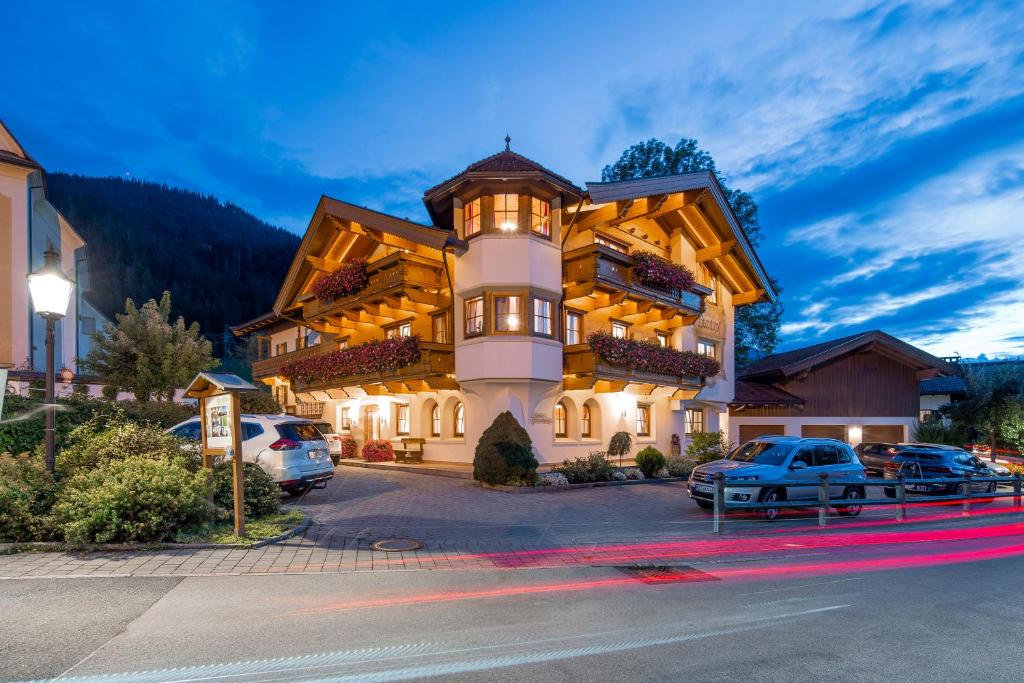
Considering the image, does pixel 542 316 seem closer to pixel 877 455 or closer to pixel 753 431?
pixel 877 455

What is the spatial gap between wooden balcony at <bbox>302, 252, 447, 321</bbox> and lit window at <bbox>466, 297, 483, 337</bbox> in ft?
6.64

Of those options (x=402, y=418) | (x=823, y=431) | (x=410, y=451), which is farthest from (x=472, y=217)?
(x=823, y=431)

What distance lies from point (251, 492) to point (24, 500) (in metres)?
3.21

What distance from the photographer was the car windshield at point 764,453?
46.5ft

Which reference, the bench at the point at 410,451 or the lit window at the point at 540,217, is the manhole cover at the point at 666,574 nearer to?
the lit window at the point at 540,217

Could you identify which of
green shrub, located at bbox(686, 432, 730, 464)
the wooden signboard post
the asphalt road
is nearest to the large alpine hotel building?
green shrub, located at bbox(686, 432, 730, 464)

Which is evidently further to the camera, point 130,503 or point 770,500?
point 770,500

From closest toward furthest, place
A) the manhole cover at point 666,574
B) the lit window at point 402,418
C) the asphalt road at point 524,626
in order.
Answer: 1. the asphalt road at point 524,626
2. the manhole cover at point 666,574
3. the lit window at point 402,418

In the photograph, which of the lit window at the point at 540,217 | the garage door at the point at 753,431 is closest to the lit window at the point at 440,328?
the lit window at the point at 540,217

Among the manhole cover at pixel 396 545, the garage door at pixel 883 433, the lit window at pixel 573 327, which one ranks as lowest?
the garage door at pixel 883 433

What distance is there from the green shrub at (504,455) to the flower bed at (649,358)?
4309 mm

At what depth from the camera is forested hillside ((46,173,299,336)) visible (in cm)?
10381

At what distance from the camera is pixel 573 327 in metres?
22.3

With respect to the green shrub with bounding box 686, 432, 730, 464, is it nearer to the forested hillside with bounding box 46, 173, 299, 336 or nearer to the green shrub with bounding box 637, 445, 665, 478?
the green shrub with bounding box 637, 445, 665, 478
